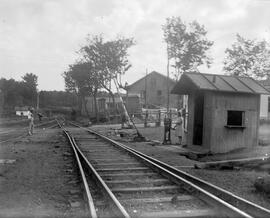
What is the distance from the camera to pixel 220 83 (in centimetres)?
1479

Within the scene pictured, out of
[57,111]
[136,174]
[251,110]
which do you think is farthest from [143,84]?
[136,174]

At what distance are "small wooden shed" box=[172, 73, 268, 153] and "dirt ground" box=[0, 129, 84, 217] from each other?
5.51 metres

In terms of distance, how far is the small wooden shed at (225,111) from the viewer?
46.4 ft

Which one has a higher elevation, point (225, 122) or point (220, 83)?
point (220, 83)

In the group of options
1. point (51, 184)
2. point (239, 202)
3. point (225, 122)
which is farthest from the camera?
point (225, 122)

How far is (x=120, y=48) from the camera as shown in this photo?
53.8m

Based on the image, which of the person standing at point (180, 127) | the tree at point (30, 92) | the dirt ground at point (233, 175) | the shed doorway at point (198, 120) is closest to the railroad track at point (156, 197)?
the dirt ground at point (233, 175)

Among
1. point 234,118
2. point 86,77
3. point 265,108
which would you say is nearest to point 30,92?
point 86,77

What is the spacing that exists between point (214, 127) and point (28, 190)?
8318mm

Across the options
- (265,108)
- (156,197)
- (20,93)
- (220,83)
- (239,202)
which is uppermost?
(20,93)

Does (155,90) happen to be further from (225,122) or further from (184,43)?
(225,122)

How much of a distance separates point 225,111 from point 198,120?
7.58 feet

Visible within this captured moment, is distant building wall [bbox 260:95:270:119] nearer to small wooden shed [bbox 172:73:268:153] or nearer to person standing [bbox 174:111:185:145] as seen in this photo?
person standing [bbox 174:111:185:145]

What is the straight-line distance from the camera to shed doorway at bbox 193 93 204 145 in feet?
52.4
